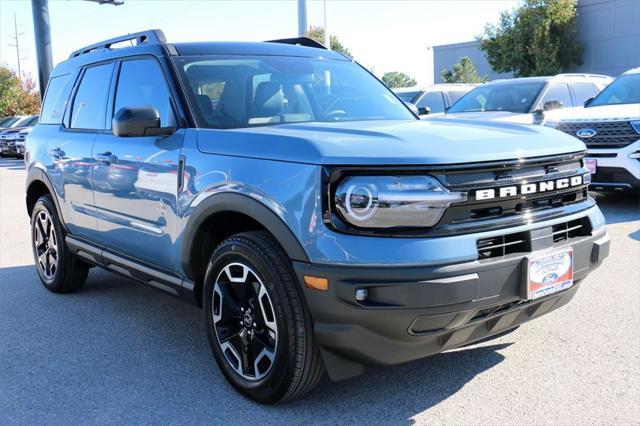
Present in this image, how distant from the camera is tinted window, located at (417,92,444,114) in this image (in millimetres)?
13219

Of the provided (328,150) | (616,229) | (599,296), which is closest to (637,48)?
(616,229)

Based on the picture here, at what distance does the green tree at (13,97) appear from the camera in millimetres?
45812

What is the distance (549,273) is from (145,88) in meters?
2.68

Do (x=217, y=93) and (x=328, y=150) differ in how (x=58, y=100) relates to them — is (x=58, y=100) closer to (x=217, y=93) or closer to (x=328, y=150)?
(x=217, y=93)

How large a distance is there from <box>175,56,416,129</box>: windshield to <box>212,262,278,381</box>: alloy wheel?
0.90 metres

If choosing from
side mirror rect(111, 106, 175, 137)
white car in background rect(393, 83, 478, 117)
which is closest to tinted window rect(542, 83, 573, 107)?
white car in background rect(393, 83, 478, 117)

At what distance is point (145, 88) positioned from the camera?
4.06 meters

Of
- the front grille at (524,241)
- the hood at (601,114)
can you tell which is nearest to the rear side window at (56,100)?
the front grille at (524,241)

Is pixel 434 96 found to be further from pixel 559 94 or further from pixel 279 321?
pixel 279 321

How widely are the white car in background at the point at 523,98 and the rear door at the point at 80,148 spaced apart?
6394 mm

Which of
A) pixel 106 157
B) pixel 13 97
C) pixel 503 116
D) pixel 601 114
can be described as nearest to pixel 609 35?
pixel 503 116

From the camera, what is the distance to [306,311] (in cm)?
284

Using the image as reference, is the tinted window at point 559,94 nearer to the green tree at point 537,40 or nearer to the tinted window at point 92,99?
the tinted window at point 92,99

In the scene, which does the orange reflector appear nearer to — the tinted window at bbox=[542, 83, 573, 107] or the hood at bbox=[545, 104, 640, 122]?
the hood at bbox=[545, 104, 640, 122]
